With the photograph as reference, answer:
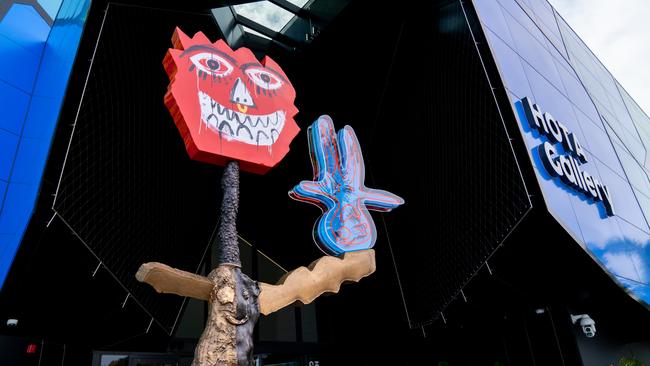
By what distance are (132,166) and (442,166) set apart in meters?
6.68

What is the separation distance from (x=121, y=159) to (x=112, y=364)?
4.59m

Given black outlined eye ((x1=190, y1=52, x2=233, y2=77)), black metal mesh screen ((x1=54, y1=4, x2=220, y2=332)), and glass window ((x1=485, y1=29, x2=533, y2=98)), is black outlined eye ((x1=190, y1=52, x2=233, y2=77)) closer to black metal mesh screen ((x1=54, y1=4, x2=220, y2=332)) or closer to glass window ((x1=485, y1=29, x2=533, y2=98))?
black metal mesh screen ((x1=54, y1=4, x2=220, y2=332))

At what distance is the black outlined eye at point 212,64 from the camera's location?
18.8ft

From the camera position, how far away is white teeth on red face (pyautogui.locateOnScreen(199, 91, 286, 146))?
548cm

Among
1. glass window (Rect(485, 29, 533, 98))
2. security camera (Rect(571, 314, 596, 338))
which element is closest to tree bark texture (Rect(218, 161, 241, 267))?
glass window (Rect(485, 29, 533, 98))

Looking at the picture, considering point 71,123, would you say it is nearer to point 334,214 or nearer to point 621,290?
point 334,214

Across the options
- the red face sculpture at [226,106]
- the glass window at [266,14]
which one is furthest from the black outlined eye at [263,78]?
the glass window at [266,14]

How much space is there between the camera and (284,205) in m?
13.6

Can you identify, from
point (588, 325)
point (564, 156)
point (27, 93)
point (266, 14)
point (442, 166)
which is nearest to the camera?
point (27, 93)

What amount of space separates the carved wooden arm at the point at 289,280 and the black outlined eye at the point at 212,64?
8.83ft

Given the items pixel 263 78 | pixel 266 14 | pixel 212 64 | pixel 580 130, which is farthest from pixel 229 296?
pixel 580 130

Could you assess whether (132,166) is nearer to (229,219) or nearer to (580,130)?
(229,219)

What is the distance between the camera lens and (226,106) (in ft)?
18.5

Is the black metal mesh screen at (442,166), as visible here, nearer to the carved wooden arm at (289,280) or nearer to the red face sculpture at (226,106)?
the carved wooden arm at (289,280)
